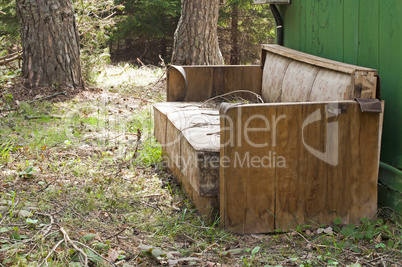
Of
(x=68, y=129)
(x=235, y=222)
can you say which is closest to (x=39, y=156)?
(x=68, y=129)

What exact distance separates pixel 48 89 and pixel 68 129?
5.84 ft

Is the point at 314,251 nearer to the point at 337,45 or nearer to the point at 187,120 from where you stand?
the point at 187,120

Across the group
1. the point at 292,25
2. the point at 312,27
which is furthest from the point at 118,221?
the point at 292,25

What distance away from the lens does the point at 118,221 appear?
321 cm

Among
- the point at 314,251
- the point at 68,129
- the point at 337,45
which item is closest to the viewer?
the point at 314,251

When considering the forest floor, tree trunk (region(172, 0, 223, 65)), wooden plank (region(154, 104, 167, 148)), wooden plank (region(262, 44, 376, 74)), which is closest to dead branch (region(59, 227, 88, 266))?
A: the forest floor

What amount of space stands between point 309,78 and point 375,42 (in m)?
0.59

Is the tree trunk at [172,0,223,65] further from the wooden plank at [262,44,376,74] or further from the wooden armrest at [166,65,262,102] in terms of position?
the wooden plank at [262,44,376,74]

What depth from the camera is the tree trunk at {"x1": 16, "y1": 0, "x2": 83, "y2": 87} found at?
6988 mm

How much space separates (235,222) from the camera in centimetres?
294

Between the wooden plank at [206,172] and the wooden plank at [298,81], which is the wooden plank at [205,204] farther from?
the wooden plank at [298,81]

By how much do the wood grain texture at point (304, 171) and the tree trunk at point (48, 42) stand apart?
16.4ft

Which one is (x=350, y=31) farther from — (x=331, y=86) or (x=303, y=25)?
(x=303, y=25)

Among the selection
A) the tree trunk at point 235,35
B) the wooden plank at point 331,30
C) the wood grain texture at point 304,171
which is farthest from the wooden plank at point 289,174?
the tree trunk at point 235,35
